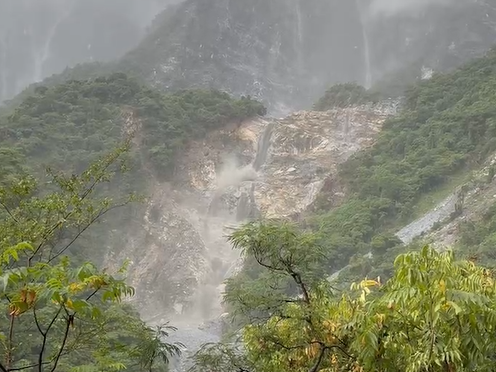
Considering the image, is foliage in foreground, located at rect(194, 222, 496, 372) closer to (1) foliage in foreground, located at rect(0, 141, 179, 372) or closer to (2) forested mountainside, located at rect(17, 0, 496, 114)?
(1) foliage in foreground, located at rect(0, 141, 179, 372)

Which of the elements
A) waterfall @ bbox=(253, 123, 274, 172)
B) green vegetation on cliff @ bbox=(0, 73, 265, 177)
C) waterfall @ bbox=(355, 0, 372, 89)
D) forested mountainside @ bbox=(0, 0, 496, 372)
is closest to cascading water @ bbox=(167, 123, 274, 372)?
waterfall @ bbox=(253, 123, 274, 172)

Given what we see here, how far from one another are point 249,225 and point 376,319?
1.62 metres

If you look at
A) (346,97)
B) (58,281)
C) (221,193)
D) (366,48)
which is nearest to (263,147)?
(221,193)

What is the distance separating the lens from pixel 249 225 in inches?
189

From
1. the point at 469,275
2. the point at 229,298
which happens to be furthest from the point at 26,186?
the point at 469,275

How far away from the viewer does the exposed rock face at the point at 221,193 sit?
92.0ft

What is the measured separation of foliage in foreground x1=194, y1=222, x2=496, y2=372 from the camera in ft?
9.81

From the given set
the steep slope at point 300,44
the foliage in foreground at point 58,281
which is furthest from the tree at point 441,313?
the steep slope at point 300,44

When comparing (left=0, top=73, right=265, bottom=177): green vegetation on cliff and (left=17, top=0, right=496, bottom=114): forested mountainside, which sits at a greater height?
(left=17, top=0, right=496, bottom=114): forested mountainside

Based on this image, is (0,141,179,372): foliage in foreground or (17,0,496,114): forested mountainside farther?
(17,0,496,114): forested mountainside

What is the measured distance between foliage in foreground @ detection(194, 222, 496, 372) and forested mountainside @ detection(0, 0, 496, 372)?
0.6 inches

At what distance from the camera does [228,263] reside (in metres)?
29.9

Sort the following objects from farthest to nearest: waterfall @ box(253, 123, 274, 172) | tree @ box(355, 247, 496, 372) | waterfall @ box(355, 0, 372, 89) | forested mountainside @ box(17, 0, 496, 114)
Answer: waterfall @ box(355, 0, 372, 89), forested mountainside @ box(17, 0, 496, 114), waterfall @ box(253, 123, 274, 172), tree @ box(355, 247, 496, 372)

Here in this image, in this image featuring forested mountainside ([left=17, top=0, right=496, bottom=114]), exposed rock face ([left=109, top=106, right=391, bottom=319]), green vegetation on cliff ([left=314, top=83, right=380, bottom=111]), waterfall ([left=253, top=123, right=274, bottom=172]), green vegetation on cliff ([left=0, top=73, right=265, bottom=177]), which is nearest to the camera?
exposed rock face ([left=109, top=106, right=391, bottom=319])
